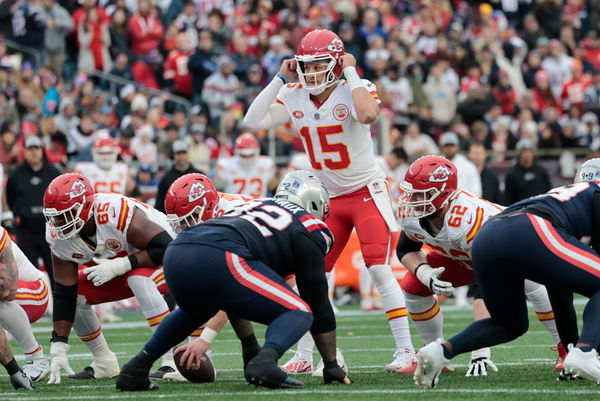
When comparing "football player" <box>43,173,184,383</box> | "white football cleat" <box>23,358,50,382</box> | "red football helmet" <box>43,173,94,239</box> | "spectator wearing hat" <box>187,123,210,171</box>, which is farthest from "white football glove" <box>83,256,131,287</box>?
"spectator wearing hat" <box>187,123,210,171</box>

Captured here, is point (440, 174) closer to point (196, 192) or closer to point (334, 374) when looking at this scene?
point (334, 374)

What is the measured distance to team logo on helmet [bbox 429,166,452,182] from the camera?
19.5ft

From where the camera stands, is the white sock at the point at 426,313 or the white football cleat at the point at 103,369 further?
the white football cleat at the point at 103,369

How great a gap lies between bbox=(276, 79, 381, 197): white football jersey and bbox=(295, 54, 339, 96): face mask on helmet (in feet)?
0.33

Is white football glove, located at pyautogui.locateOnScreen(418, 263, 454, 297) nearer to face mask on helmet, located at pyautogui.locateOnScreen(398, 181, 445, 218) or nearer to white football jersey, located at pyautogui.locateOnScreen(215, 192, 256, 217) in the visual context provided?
face mask on helmet, located at pyautogui.locateOnScreen(398, 181, 445, 218)

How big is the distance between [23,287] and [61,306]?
1.34 feet

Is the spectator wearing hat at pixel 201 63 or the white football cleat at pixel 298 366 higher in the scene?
the spectator wearing hat at pixel 201 63

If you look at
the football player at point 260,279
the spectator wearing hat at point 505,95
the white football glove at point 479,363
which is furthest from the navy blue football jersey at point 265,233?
the spectator wearing hat at point 505,95

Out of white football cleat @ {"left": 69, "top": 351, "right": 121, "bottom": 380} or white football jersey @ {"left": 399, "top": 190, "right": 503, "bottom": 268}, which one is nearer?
white football jersey @ {"left": 399, "top": 190, "right": 503, "bottom": 268}

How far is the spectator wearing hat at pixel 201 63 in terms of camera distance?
16438 mm

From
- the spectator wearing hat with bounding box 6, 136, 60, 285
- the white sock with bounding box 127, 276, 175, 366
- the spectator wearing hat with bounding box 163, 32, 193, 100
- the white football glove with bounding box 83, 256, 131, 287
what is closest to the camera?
the white football glove with bounding box 83, 256, 131, 287

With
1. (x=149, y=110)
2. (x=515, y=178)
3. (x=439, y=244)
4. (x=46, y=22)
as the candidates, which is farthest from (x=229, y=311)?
(x=46, y=22)

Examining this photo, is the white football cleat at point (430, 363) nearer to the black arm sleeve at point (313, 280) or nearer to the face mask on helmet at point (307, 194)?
the black arm sleeve at point (313, 280)

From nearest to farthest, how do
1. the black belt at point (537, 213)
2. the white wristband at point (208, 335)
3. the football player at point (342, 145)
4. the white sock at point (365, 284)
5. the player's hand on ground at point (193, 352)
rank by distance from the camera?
the black belt at point (537, 213)
the player's hand on ground at point (193, 352)
the white wristband at point (208, 335)
the football player at point (342, 145)
the white sock at point (365, 284)
